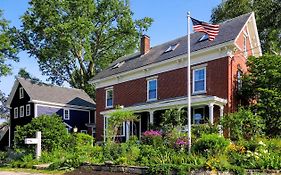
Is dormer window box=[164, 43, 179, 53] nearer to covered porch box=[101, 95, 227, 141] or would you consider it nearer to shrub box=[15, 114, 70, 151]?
covered porch box=[101, 95, 227, 141]

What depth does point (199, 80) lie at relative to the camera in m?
24.3

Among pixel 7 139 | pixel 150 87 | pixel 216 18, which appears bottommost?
pixel 7 139

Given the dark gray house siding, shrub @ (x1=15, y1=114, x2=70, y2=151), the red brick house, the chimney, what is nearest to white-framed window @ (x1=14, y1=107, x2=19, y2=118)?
the dark gray house siding

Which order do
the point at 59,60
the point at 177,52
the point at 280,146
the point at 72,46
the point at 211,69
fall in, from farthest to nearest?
1. the point at 59,60
2. the point at 72,46
3. the point at 177,52
4. the point at 211,69
5. the point at 280,146

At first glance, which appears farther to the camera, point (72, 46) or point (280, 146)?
point (72, 46)

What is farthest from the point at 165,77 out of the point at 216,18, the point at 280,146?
the point at 216,18

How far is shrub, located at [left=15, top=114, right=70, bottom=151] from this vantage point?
70.0 ft

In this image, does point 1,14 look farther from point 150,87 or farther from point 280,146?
point 280,146

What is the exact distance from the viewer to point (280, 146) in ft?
47.4

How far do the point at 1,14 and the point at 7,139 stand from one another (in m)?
14.1

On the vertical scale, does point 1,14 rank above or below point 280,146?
above

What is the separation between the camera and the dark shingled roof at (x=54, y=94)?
122ft

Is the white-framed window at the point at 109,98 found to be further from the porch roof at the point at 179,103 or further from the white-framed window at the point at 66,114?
the white-framed window at the point at 66,114

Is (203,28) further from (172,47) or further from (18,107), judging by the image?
(18,107)
